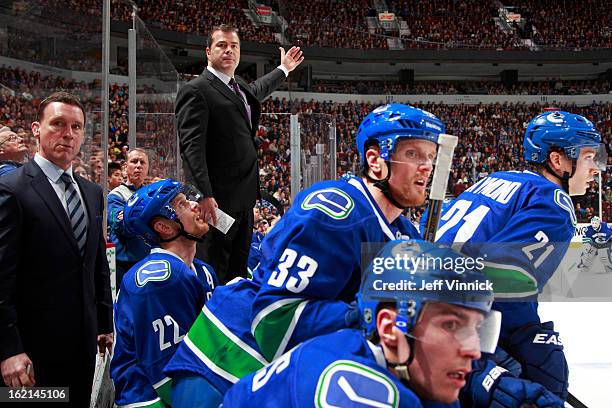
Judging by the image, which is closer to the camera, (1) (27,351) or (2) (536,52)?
(1) (27,351)

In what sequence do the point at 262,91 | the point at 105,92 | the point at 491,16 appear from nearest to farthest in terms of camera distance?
1. the point at 105,92
2. the point at 262,91
3. the point at 491,16

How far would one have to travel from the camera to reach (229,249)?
306 cm

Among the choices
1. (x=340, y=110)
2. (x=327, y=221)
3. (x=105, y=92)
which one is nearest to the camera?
(x=327, y=221)

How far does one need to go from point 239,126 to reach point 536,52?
732 inches

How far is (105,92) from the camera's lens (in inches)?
116

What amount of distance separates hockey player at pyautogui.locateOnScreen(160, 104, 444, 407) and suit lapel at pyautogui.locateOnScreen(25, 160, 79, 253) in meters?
0.69

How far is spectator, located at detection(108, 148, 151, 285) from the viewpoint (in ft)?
11.4

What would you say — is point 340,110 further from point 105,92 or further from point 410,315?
point 410,315

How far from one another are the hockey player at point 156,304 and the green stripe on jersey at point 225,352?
31cm

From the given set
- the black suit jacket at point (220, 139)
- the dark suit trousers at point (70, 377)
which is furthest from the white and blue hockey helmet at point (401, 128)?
the black suit jacket at point (220, 139)

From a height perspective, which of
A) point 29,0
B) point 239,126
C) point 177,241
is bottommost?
point 177,241

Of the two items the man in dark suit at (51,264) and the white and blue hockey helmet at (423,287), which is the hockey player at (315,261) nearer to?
the white and blue hockey helmet at (423,287)

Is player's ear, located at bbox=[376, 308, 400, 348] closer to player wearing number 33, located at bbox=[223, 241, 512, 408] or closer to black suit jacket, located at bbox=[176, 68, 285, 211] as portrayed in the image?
player wearing number 33, located at bbox=[223, 241, 512, 408]

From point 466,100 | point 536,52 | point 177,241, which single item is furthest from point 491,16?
point 177,241
